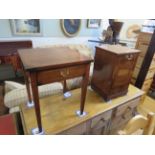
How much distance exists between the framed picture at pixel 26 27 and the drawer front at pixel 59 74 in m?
2.15

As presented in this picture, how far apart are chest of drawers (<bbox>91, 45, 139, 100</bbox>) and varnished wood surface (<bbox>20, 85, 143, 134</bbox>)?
78 millimetres

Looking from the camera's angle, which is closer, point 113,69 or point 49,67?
point 49,67

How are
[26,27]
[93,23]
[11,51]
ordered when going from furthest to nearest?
1. [93,23]
2. [26,27]
3. [11,51]

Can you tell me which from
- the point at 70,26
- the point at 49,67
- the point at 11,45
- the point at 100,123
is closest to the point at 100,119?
the point at 100,123

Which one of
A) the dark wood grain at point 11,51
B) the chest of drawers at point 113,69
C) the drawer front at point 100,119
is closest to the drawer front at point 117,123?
the drawer front at point 100,119

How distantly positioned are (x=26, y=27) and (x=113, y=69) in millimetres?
2176

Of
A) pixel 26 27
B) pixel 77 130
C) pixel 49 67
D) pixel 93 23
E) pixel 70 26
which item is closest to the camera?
pixel 49 67

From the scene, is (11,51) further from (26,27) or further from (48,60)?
(48,60)

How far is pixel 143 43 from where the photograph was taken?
5.99 feet

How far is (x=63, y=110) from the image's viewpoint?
42.6 inches

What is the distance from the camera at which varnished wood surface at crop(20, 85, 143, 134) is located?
0.94 m

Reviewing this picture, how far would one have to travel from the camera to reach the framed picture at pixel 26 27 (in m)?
2.44

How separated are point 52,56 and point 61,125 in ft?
1.63
